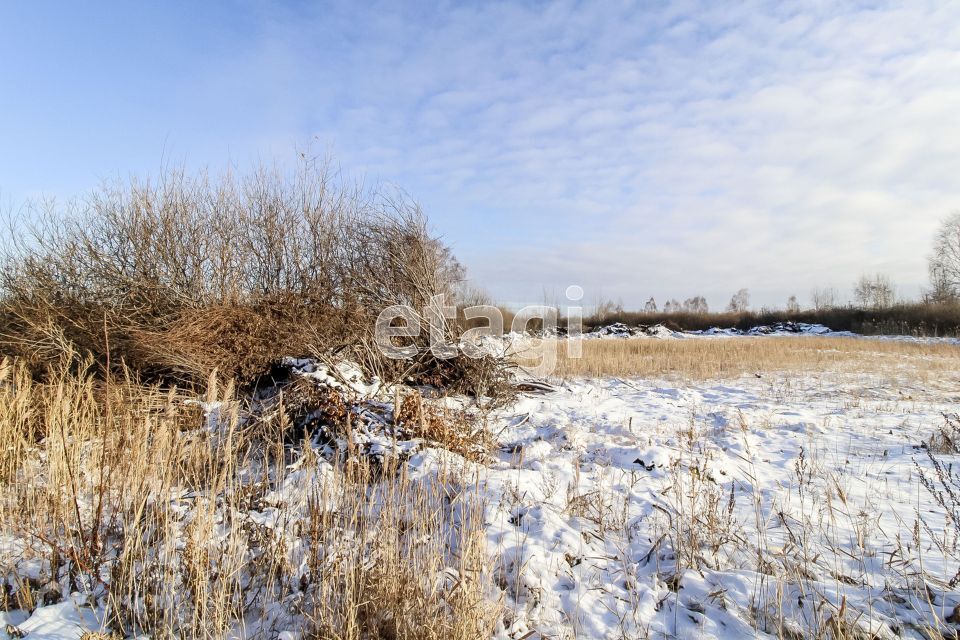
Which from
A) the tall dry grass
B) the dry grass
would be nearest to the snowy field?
the tall dry grass

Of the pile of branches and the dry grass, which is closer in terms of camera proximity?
the pile of branches

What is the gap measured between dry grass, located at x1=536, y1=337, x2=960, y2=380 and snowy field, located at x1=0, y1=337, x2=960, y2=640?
18.5ft

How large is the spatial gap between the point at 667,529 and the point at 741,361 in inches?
491

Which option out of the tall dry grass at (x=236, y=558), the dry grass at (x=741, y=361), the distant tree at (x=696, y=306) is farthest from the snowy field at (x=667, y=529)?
the distant tree at (x=696, y=306)

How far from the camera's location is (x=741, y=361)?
45.3 ft

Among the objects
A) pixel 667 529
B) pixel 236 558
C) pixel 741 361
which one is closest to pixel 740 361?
pixel 741 361

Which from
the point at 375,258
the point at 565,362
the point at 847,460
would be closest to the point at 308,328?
the point at 375,258

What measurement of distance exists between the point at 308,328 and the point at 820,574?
21.6 ft

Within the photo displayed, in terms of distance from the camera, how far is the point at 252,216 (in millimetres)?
9922

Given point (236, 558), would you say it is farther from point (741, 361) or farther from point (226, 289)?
point (741, 361)

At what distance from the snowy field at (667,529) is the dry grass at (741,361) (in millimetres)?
Result: 5640

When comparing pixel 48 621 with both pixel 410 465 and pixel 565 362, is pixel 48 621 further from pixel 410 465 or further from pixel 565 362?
pixel 565 362

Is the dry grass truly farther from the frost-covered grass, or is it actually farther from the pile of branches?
the pile of branches

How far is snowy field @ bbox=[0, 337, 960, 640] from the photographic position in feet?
7.73
